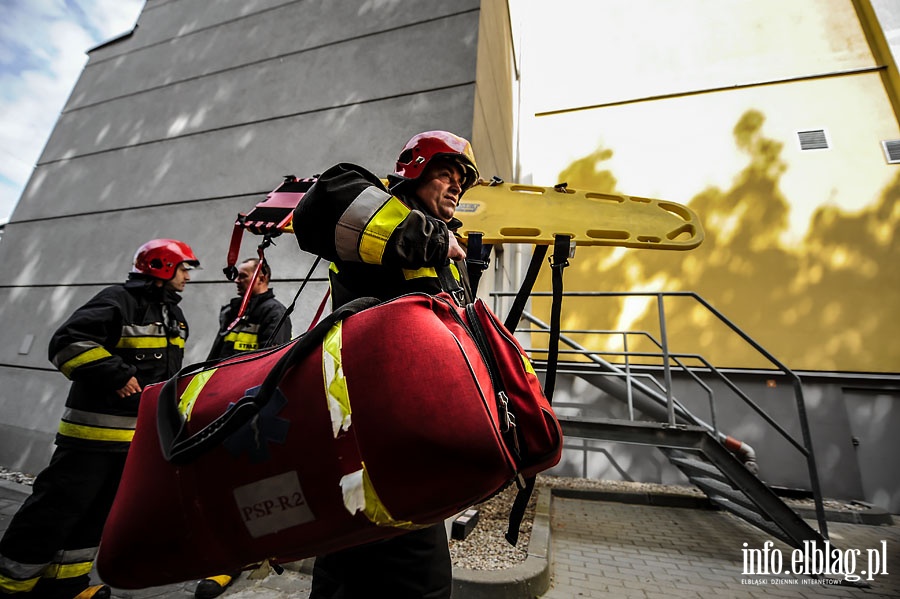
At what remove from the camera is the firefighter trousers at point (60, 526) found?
2061 millimetres

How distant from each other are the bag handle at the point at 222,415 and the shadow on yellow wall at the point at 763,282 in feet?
20.2

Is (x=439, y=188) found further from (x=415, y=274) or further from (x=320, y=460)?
(x=320, y=460)

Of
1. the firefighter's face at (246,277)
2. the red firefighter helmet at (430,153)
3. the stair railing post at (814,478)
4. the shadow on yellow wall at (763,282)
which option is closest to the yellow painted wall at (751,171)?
the shadow on yellow wall at (763,282)

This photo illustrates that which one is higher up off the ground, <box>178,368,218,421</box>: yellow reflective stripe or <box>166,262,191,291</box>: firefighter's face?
<box>166,262,191,291</box>: firefighter's face

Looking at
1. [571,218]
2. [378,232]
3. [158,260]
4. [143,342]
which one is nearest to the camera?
[378,232]

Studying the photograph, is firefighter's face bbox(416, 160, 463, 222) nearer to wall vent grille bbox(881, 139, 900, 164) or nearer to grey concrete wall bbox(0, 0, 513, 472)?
grey concrete wall bbox(0, 0, 513, 472)

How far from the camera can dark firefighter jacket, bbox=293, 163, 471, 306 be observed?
1076mm

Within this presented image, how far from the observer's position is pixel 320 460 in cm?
77

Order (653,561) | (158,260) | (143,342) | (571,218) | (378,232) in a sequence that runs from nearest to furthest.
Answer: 1. (378,232)
2. (571,218)
3. (143,342)
4. (158,260)
5. (653,561)

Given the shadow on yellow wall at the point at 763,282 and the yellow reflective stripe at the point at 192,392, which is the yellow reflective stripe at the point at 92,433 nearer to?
the yellow reflective stripe at the point at 192,392

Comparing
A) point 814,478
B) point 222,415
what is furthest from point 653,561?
point 222,415

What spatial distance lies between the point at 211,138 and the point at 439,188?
4.69 metres

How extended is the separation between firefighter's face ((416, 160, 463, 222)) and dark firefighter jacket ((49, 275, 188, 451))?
2160mm

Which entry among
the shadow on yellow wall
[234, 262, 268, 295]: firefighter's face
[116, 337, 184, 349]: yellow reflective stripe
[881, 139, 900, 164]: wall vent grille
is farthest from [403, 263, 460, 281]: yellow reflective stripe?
[881, 139, 900, 164]: wall vent grille
